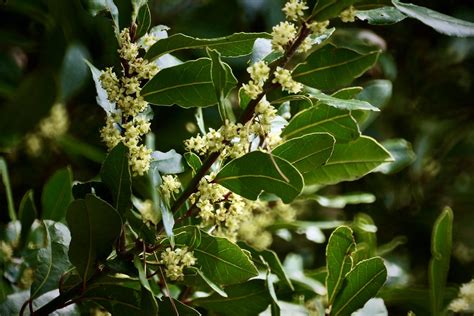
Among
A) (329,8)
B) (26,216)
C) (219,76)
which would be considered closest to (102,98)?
(219,76)

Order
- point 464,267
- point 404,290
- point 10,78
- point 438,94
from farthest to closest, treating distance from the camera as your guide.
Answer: point 438,94, point 10,78, point 464,267, point 404,290

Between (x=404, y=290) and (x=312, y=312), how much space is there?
19 cm

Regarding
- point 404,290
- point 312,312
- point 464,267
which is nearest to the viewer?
point 312,312

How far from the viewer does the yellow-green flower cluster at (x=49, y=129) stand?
1.52 m

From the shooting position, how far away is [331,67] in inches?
29.6

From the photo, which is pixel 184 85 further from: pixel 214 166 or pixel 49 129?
pixel 49 129

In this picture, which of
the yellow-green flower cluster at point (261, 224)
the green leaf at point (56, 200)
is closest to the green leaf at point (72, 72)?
the green leaf at point (56, 200)

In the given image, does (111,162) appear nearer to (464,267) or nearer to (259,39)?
(259,39)

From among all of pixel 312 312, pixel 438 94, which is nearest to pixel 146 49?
pixel 312 312

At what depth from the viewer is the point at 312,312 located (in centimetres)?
99

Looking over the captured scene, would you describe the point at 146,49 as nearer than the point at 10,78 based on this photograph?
Yes

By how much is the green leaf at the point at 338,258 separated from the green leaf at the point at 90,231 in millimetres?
263

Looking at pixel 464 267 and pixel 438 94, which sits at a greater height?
pixel 438 94

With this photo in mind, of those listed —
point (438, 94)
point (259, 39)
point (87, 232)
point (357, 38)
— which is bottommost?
point (438, 94)
